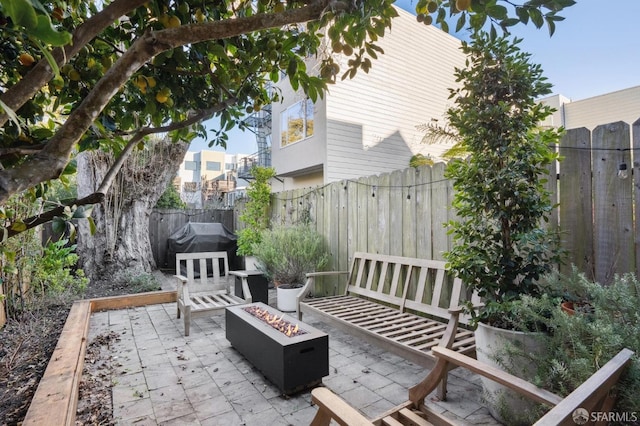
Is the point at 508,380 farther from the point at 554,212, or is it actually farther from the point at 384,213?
the point at 384,213

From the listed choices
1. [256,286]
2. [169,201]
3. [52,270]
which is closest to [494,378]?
[256,286]

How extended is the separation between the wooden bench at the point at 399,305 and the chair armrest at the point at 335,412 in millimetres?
1362

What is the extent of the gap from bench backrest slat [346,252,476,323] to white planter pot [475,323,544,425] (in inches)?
31.5

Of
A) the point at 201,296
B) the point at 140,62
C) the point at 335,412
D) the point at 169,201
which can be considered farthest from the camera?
the point at 169,201

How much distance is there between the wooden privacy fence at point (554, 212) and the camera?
90.0 inches

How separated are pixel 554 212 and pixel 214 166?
4062cm

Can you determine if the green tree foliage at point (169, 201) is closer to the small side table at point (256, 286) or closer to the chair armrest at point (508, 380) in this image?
the small side table at point (256, 286)

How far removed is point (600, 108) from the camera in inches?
419

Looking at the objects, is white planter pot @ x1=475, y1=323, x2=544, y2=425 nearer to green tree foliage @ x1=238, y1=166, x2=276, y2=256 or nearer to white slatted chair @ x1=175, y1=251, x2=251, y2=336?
white slatted chair @ x1=175, y1=251, x2=251, y2=336

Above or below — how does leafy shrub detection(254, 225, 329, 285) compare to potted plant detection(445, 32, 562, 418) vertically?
below

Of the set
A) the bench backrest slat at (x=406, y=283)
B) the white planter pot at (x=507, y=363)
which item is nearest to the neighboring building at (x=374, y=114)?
the bench backrest slat at (x=406, y=283)

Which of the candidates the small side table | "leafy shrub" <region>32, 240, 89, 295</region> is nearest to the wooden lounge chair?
the small side table

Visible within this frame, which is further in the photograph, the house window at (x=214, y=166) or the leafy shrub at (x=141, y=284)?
the house window at (x=214, y=166)

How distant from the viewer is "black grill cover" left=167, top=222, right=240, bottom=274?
7.44 m
